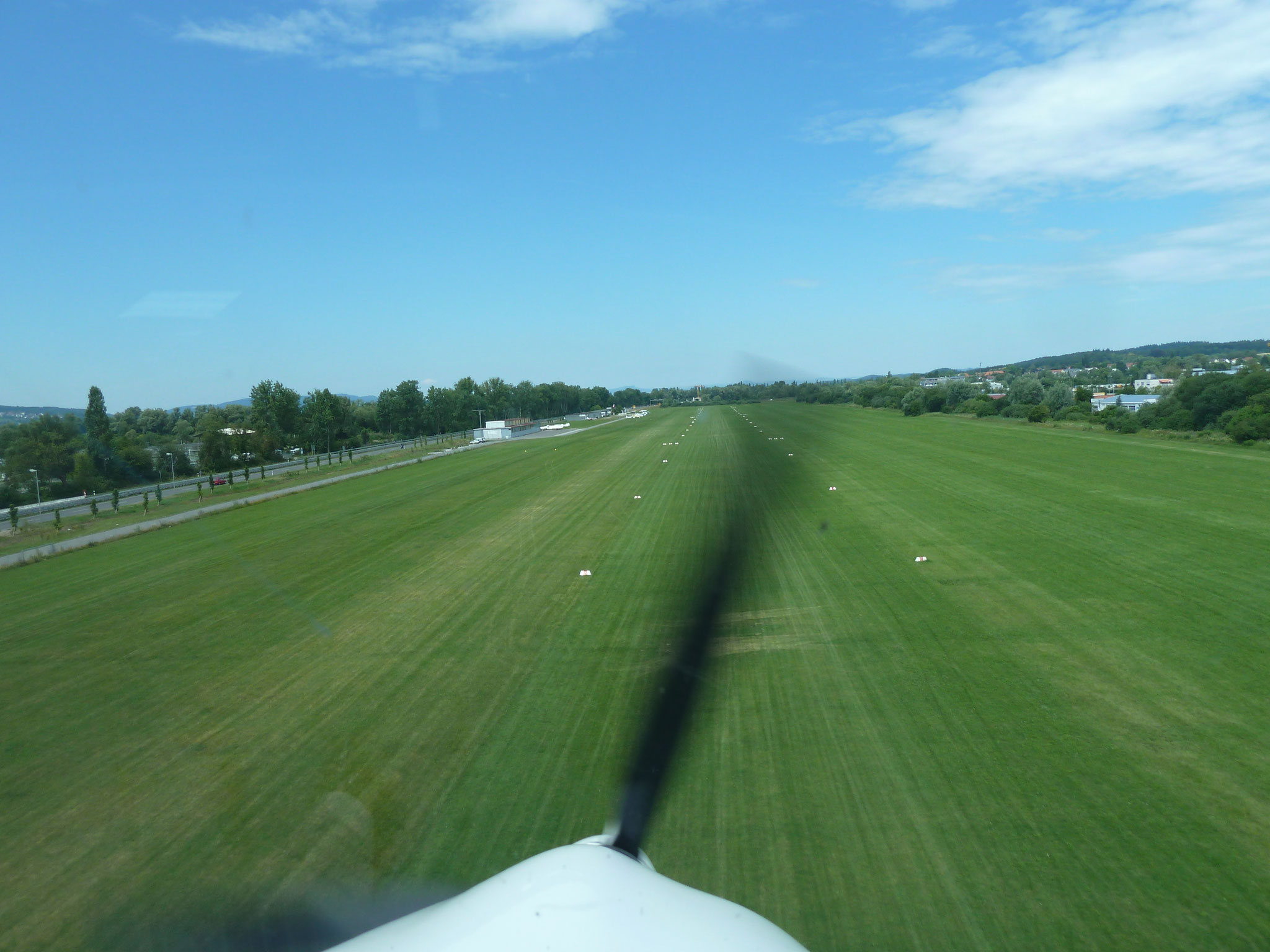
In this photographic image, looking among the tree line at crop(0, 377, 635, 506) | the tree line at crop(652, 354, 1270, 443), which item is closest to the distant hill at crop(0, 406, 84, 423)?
the tree line at crop(0, 377, 635, 506)

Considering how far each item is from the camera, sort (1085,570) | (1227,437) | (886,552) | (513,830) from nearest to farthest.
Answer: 1. (513,830)
2. (1085,570)
3. (886,552)
4. (1227,437)

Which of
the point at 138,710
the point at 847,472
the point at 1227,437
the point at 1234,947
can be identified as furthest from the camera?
the point at 1227,437

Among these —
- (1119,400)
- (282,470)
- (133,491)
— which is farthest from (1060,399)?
(133,491)

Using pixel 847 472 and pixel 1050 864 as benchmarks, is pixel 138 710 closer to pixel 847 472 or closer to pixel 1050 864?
pixel 1050 864

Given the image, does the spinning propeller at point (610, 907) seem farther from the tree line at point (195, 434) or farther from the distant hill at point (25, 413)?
the distant hill at point (25, 413)

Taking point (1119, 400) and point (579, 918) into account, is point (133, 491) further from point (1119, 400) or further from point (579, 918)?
point (1119, 400)

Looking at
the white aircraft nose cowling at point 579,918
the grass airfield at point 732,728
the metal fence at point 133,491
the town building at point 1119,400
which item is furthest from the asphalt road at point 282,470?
the town building at point 1119,400

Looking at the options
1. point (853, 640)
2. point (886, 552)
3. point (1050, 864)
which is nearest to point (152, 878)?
point (1050, 864)
